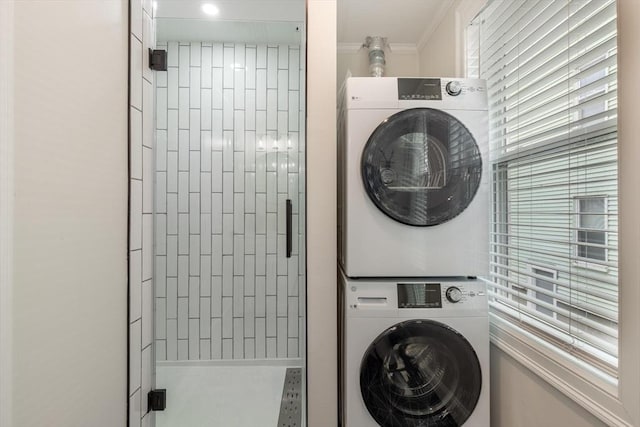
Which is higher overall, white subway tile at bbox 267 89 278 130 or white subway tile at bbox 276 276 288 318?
white subway tile at bbox 267 89 278 130

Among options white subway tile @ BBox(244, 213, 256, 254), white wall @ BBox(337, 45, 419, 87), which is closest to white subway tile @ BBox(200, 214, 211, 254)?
white subway tile @ BBox(244, 213, 256, 254)

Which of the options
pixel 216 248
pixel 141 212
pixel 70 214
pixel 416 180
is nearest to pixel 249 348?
pixel 216 248

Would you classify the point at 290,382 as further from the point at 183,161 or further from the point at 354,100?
the point at 354,100

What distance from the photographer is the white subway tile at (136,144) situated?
1.11 metres

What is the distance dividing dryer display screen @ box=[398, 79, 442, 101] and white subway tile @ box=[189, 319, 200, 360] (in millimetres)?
1789

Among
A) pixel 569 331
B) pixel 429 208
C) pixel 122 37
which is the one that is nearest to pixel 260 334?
pixel 429 208

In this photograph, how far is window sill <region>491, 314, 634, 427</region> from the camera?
2.65 ft

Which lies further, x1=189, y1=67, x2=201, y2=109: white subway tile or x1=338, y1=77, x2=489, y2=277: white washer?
x1=189, y1=67, x2=201, y2=109: white subway tile

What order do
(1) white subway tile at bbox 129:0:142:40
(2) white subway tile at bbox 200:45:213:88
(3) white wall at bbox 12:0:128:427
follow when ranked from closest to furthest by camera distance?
(3) white wall at bbox 12:0:128:427 < (1) white subway tile at bbox 129:0:142:40 < (2) white subway tile at bbox 200:45:213:88

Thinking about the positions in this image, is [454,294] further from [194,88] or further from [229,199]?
[194,88]

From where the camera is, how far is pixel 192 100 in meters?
1.58

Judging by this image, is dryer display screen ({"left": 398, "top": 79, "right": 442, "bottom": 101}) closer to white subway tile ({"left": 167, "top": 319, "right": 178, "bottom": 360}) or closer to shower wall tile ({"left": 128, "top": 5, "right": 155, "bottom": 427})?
shower wall tile ({"left": 128, "top": 5, "right": 155, "bottom": 427})

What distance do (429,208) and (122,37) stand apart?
58.1 inches

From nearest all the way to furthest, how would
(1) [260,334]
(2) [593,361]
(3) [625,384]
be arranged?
(3) [625,384]
(2) [593,361]
(1) [260,334]
